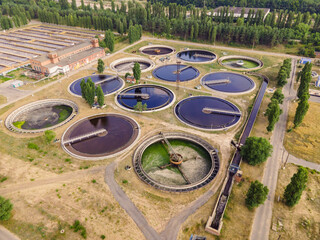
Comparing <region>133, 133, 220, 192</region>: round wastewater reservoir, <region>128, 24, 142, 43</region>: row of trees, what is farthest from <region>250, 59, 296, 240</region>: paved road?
<region>128, 24, 142, 43</region>: row of trees

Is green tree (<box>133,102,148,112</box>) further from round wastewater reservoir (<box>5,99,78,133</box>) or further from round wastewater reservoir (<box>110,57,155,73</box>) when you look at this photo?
round wastewater reservoir (<box>110,57,155,73</box>)

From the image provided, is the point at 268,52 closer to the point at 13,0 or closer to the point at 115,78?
the point at 115,78

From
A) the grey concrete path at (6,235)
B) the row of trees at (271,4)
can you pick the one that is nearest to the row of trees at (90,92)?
the grey concrete path at (6,235)

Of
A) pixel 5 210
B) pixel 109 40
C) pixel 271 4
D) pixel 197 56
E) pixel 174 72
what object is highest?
pixel 271 4

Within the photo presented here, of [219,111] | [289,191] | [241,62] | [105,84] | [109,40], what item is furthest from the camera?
[109,40]

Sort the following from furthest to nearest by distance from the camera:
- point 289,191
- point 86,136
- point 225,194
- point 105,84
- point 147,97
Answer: point 105,84 → point 147,97 → point 86,136 → point 225,194 → point 289,191

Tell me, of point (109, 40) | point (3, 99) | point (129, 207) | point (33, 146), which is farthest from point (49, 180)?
point (109, 40)

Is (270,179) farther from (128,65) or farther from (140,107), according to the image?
(128,65)
